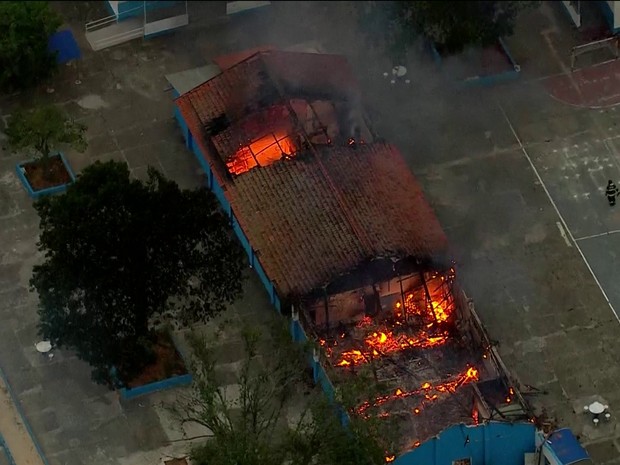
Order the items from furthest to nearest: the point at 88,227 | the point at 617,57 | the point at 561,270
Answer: the point at 617,57
the point at 561,270
the point at 88,227

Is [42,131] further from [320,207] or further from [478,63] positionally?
[478,63]

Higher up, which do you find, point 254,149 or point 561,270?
point 254,149

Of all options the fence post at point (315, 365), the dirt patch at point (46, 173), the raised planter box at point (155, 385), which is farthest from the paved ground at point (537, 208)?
the dirt patch at point (46, 173)

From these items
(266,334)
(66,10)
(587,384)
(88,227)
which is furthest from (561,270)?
(66,10)

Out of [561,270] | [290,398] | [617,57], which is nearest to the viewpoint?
[290,398]

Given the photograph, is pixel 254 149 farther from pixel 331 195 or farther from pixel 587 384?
pixel 587 384

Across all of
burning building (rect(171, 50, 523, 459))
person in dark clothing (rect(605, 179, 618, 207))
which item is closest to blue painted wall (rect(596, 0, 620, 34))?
person in dark clothing (rect(605, 179, 618, 207))

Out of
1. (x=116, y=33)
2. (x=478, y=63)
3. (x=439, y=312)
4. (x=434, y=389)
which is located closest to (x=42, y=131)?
(x=116, y=33)
